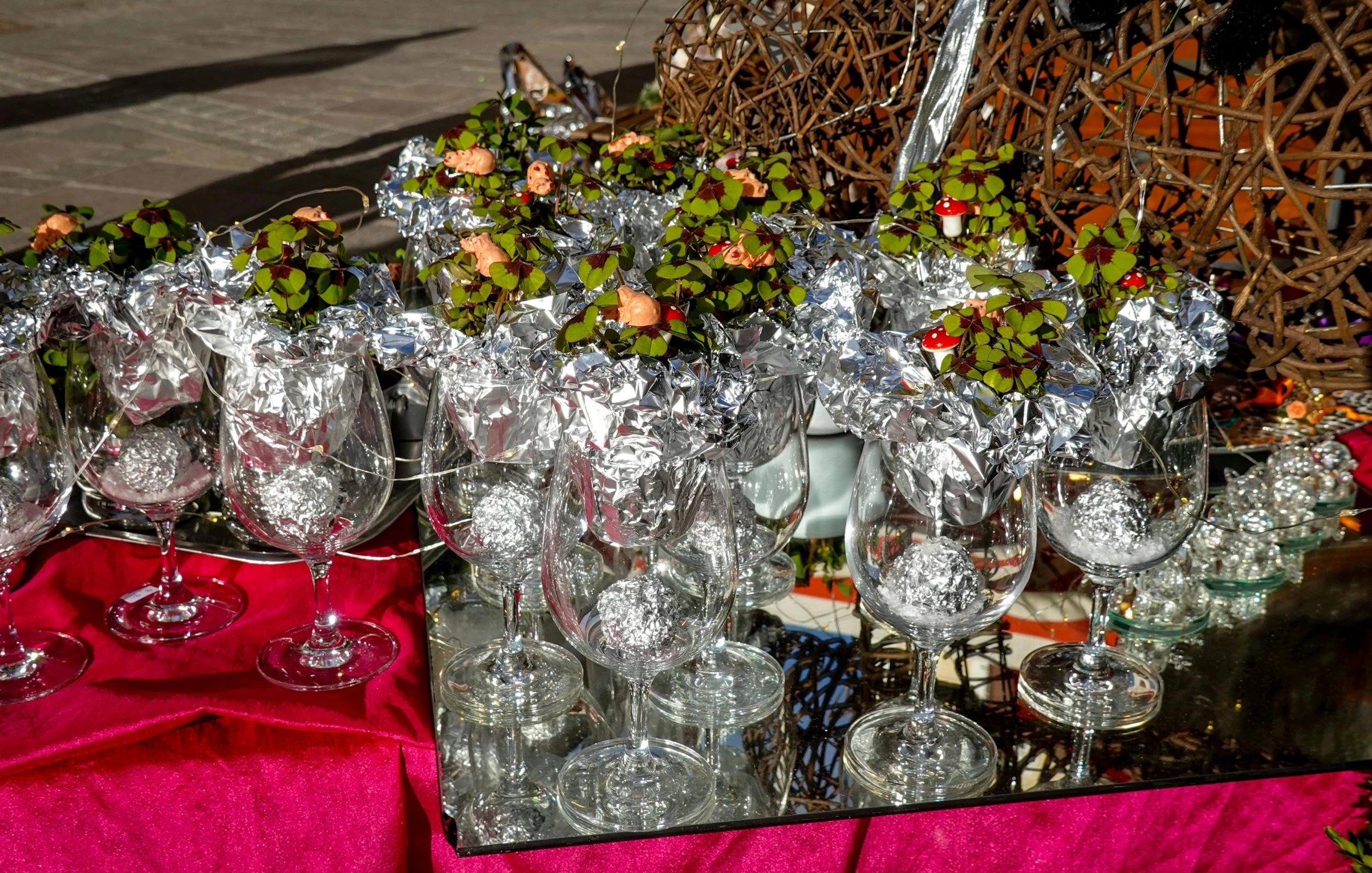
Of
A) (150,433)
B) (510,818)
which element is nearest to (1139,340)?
(510,818)

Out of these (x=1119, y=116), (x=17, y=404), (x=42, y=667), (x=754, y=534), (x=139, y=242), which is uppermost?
(x=1119, y=116)

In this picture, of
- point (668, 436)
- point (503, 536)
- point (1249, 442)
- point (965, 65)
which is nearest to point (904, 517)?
point (668, 436)

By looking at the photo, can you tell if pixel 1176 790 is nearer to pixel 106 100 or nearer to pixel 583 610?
pixel 583 610

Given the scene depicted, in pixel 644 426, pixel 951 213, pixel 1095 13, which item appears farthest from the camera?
pixel 951 213

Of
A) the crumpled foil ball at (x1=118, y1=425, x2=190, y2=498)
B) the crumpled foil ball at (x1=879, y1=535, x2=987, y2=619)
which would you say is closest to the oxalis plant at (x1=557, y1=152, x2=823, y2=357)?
the crumpled foil ball at (x1=879, y1=535, x2=987, y2=619)

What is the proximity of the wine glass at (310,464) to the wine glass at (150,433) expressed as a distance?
0.09 metres

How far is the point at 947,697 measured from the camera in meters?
0.95

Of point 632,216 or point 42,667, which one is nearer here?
point 42,667

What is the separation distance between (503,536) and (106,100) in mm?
4655

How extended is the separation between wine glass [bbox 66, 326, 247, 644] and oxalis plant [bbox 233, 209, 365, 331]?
0.15m

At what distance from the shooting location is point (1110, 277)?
91cm

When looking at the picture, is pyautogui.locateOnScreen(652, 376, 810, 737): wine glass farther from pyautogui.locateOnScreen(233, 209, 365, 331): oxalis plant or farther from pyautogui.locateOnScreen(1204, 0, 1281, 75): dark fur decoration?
pyautogui.locateOnScreen(1204, 0, 1281, 75): dark fur decoration

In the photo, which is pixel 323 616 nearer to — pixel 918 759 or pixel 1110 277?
pixel 918 759

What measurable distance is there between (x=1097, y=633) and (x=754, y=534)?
29cm
